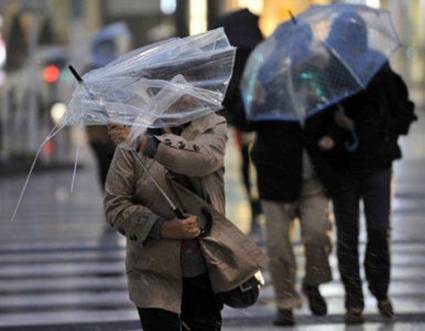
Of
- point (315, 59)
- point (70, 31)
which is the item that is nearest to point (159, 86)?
point (315, 59)

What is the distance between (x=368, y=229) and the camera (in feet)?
26.0

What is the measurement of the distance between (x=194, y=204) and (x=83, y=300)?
4.24 meters

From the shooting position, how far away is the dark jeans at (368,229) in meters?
7.83

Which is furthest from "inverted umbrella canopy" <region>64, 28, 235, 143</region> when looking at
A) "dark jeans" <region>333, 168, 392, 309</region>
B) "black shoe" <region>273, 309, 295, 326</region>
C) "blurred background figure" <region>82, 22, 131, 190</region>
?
"blurred background figure" <region>82, 22, 131, 190</region>

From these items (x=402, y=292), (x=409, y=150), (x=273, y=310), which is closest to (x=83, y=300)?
(x=273, y=310)

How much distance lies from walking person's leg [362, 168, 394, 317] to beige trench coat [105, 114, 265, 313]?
8.21 ft

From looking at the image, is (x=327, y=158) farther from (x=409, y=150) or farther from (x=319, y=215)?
(x=409, y=150)

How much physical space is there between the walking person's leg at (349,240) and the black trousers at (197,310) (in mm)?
2560

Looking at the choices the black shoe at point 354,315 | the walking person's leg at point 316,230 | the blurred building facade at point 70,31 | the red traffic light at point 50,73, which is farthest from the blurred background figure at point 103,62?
the red traffic light at point 50,73

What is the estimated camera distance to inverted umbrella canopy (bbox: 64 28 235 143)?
5.21m

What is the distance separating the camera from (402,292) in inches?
365

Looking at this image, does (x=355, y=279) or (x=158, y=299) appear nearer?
(x=158, y=299)

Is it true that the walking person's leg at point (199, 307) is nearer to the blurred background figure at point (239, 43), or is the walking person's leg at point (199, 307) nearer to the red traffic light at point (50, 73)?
the blurred background figure at point (239, 43)

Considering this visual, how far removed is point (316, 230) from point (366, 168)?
0.48 meters
